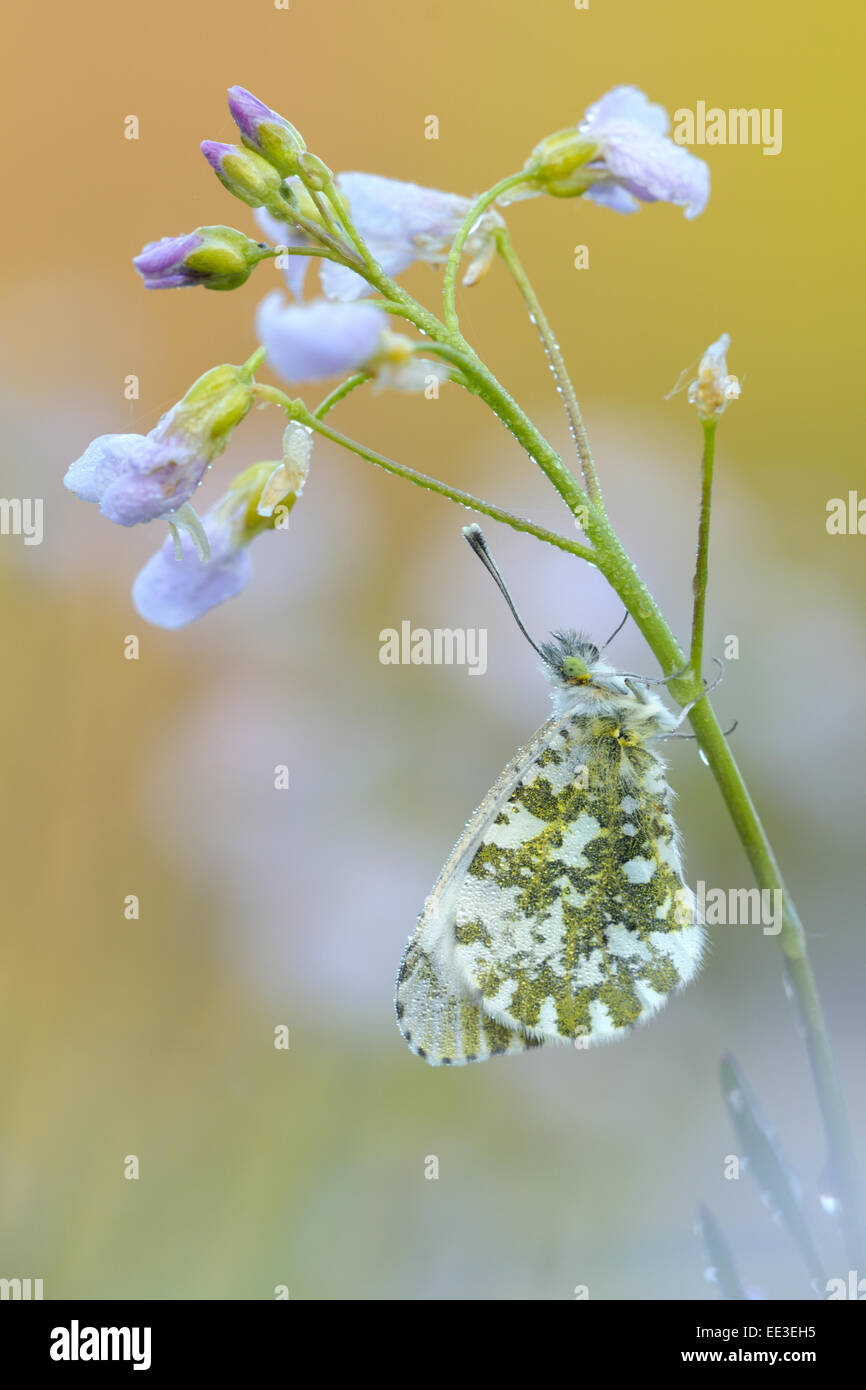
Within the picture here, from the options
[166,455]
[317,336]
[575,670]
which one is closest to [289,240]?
[166,455]

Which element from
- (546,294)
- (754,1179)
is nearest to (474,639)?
(546,294)

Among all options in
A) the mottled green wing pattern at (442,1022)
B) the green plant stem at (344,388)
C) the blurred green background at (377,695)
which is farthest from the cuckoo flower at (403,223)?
the blurred green background at (377,695)

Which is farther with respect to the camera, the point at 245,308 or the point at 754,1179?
the point at 245,308

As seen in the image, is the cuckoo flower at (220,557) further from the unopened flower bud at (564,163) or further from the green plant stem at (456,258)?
the unopened flower bud at (564,163)

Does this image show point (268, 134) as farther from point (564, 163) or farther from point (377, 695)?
point (377, 695)

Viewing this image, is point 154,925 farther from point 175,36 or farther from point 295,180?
point 175,36

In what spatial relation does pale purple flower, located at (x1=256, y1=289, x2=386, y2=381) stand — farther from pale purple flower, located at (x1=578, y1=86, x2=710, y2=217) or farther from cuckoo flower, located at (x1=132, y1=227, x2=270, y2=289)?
pale purple flower, located at (x1=578, y1=86, x2=710, y2=217)

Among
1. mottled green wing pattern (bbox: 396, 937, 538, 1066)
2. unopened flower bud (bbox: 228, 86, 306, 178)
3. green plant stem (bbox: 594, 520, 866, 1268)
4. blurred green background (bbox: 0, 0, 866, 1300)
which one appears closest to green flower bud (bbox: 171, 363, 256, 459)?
unopened flower bud (bbox: 228, 86, 306, 178)

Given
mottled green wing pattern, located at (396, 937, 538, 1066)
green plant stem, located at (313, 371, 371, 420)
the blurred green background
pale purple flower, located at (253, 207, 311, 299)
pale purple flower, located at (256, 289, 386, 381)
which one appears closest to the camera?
pale purple flower, located at (256, 289, 386, 381)
